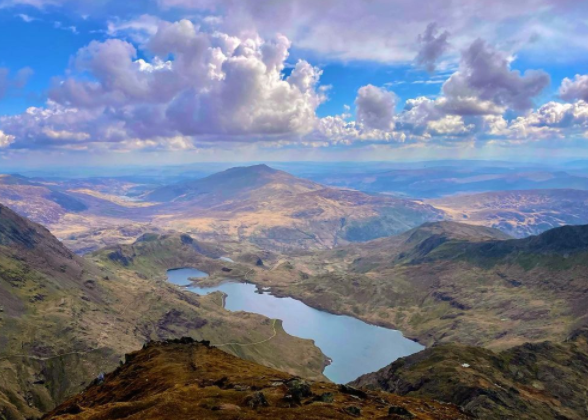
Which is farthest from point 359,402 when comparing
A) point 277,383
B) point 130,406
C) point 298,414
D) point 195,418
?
point 130,406

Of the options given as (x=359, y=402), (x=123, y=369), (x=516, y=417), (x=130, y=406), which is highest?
(x=130, y=406)

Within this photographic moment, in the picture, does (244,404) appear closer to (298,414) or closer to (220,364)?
(298,414)

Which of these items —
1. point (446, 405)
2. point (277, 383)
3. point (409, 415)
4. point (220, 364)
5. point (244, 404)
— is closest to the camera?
point (244, 404)

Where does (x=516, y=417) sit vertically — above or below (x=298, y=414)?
below

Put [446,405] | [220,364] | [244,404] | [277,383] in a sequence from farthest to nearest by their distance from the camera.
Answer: [220,364], [446,405], [277,383], [244,404]

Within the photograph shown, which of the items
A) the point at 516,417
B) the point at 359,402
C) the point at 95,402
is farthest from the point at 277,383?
the point at 516,417

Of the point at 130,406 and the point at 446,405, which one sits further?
the point at 446,405

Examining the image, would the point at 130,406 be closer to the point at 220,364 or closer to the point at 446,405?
the point at 220,364
